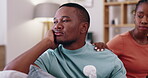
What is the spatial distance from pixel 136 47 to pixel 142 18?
21 cm

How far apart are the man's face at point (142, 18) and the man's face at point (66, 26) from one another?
588 millimetres

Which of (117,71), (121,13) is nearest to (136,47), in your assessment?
(117,71)

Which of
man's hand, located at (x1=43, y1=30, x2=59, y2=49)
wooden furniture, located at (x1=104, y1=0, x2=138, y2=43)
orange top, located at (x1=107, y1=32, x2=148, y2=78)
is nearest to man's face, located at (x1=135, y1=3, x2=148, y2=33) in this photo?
orange top, located at (x1=107, y1=32, x2=148, y2=78)

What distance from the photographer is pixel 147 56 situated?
5.01ft

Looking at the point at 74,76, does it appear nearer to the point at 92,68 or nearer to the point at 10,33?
the point at 92,68

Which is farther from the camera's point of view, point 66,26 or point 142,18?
point 142,18

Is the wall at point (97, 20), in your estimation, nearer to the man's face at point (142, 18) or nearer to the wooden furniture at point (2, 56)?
the wooden furniture at point (2, 56)

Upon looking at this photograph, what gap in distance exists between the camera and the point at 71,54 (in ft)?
3.52

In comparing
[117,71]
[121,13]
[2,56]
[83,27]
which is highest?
[121,13]

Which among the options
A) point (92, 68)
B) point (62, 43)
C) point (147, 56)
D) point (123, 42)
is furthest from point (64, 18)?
point (147, 56)

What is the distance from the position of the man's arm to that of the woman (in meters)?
0.59

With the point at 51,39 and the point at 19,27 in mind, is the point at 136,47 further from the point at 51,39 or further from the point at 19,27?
the point at 19,27

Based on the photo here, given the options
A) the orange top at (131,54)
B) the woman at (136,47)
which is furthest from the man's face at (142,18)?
the orange top at (131,54)

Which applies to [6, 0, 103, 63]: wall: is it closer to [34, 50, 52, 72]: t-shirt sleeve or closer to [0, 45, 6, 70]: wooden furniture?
[0, 45, 6, 70]: wooden furniture
